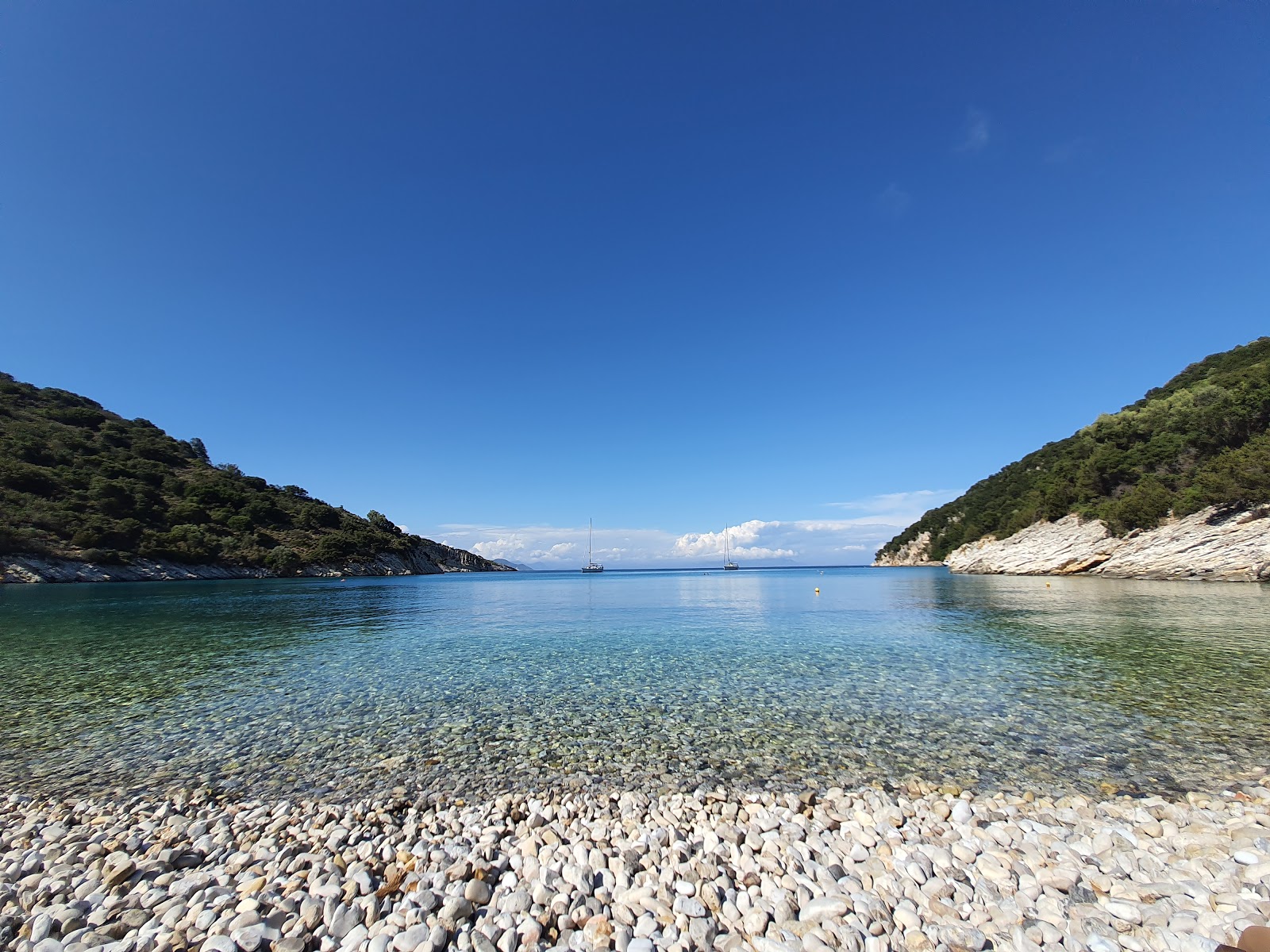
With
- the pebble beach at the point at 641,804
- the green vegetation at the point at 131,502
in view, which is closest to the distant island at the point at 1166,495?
the pebble beach at the point at 641,804

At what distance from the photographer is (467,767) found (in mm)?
10289

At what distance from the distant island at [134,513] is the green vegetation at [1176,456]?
13678 cm

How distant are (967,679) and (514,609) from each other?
1470 inches

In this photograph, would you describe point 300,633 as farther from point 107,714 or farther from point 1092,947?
point 1092,947

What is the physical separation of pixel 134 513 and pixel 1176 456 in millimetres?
159731

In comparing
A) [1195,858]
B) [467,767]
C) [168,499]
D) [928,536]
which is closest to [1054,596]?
[1195,858]

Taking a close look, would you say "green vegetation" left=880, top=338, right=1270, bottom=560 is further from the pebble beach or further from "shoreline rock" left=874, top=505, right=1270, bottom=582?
the pebble beach

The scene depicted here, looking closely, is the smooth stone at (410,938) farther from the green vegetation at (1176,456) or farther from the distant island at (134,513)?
the distant island at (134,513)

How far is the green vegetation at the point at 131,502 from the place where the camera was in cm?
8119

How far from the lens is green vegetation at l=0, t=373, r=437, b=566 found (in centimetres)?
8119

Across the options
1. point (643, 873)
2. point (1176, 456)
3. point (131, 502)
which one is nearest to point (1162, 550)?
point (1176, 456)

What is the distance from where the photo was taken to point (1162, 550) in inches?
2303

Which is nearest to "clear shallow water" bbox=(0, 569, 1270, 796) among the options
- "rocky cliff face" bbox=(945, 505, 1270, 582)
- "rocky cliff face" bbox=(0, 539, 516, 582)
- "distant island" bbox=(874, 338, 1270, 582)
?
"rocky cliff face" bbox=(945, 505, 1270, 582)

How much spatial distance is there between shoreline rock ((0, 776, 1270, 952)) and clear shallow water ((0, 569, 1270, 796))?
1.22 metres
